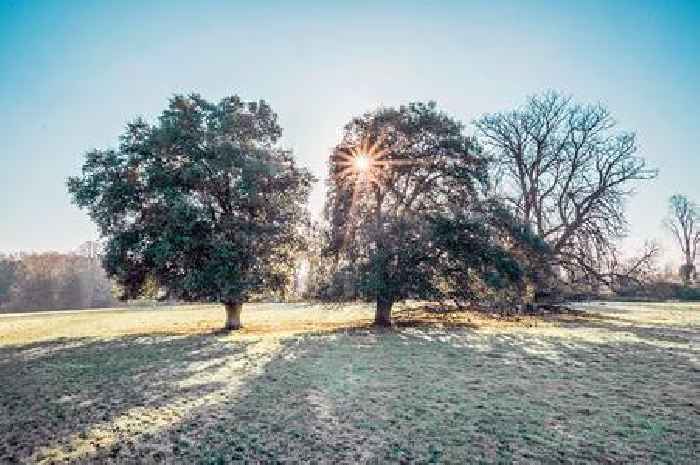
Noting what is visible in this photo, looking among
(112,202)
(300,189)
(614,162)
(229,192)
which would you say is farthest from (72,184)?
(614,162)

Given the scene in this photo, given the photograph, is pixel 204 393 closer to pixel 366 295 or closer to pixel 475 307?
pixel 366 295

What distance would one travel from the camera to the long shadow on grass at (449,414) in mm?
6082

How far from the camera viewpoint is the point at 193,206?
19.7 metres

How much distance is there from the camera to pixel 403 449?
6195 mm

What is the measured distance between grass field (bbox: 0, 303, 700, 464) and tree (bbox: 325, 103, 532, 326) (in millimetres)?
4264

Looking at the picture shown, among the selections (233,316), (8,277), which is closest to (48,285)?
(8,277)

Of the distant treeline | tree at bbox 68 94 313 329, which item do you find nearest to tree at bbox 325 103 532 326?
tree at bbox 68 94 313 329

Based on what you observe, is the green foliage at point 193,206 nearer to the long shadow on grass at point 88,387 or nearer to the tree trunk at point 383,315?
the long shadow on grass at point 88,387

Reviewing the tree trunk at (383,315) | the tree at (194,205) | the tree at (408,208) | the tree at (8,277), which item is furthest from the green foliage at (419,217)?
the tree at (8,277)

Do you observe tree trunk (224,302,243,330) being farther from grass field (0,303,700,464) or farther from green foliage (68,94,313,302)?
grass field (0,303,700,464)

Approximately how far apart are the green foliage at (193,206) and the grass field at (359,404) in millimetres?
4622

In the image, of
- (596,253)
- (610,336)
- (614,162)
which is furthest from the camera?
(614,162)

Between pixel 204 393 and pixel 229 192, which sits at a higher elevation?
pixel 229 192

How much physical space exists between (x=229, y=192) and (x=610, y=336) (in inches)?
712
